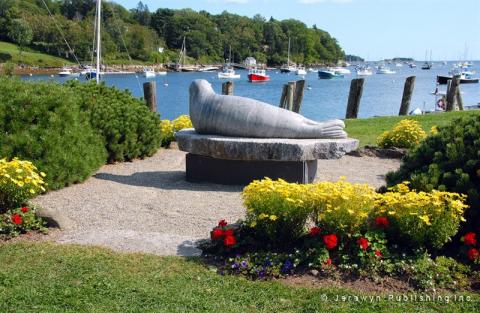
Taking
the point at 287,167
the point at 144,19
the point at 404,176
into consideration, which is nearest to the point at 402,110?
the point at 287,167

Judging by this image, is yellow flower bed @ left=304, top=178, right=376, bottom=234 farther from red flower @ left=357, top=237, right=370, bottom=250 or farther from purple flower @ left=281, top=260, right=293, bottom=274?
purple flower @ left=281, top=260, right=293, bottom=274

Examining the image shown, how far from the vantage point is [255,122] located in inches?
395

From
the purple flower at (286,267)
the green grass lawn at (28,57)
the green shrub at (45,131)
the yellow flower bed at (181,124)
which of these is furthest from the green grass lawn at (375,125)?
the green grass lawn at (28,57)

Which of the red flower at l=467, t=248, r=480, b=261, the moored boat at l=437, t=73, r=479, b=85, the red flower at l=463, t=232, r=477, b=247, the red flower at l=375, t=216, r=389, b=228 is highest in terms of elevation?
the red flower at l=375, t=216, r=389, b=228

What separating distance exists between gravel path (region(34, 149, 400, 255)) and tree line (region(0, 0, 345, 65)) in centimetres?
7804

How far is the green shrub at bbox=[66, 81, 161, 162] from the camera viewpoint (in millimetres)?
11656

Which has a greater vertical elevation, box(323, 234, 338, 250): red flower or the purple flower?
box(323, 234, 338, 250): red flower

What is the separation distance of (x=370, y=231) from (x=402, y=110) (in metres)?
18.5

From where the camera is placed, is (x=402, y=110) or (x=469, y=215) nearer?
(x=469, y=215)

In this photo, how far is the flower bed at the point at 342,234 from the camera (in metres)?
5.66

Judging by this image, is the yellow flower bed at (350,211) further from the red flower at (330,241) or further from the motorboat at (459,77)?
the motorboat at (459,77)

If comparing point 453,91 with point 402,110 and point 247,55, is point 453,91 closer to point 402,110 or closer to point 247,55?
point 402,110

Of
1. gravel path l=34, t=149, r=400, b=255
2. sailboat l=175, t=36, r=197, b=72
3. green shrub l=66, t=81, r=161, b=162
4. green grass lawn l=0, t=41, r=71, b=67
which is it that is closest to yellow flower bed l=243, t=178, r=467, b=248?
gravel path l=34, t=149, r=400, b=255

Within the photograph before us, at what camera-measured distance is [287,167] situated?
9.88m
